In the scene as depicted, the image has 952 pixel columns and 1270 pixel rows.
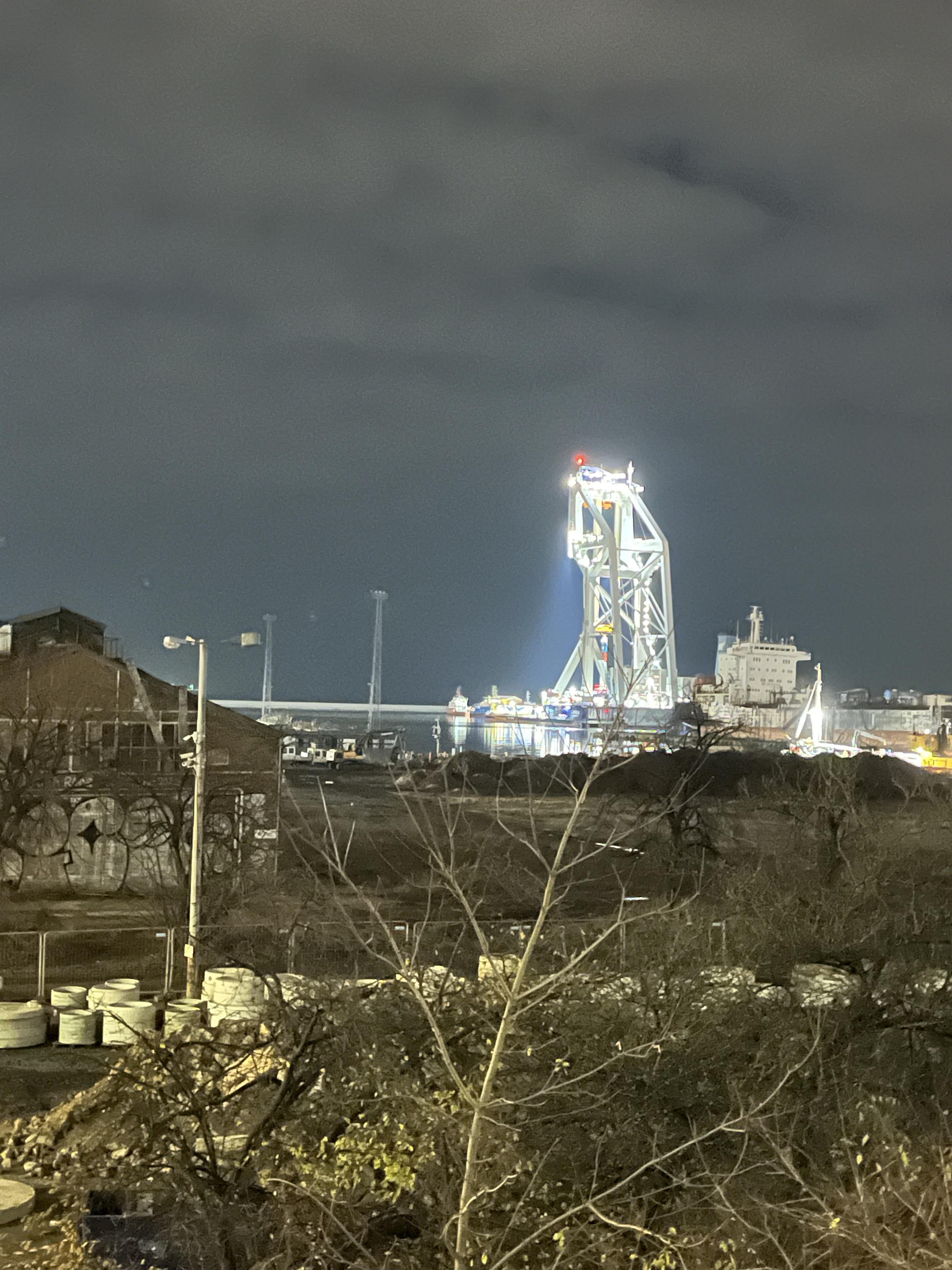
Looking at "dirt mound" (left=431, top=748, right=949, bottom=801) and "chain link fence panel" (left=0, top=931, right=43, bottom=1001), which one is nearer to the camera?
"chain link fence panel" (left=0, top=931, right=43, bottom=1001)

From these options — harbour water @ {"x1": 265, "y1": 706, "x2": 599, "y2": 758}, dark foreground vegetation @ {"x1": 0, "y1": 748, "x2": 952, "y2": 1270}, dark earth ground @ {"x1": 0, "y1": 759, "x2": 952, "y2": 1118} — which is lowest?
harbour water @ {"x1": 265, "y1": 706, "x2": 599, "y2": 758}

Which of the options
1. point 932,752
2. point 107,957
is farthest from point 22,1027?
point 932,752

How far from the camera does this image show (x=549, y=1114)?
29.2ft

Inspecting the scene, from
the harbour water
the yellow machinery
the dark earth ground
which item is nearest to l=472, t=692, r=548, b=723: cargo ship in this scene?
the harbour water

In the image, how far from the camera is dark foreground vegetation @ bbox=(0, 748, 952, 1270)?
704 centimetres

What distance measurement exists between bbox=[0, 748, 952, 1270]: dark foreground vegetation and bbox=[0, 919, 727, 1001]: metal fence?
1.35 m

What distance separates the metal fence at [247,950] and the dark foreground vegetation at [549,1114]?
53.3 inches

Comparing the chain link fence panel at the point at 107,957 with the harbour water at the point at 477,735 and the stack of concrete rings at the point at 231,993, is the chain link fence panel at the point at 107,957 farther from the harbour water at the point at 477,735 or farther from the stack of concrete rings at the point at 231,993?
Result: the harbour water at the point at 477,735

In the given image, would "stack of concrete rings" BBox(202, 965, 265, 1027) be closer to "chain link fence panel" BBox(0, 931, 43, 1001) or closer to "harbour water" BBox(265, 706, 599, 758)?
"chain link fence panel" BBox(0, 931, 43, 1001)

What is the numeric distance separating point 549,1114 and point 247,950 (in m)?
8.00

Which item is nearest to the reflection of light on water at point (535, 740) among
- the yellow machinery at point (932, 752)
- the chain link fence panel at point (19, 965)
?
the yellow machinery at point (932, 752)

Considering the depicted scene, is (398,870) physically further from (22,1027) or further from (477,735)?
(477,735)

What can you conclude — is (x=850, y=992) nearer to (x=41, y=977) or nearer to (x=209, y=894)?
(x=41, y=977)

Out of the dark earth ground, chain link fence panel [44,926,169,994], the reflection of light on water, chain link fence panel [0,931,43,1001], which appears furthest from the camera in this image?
the reflection of light on water
